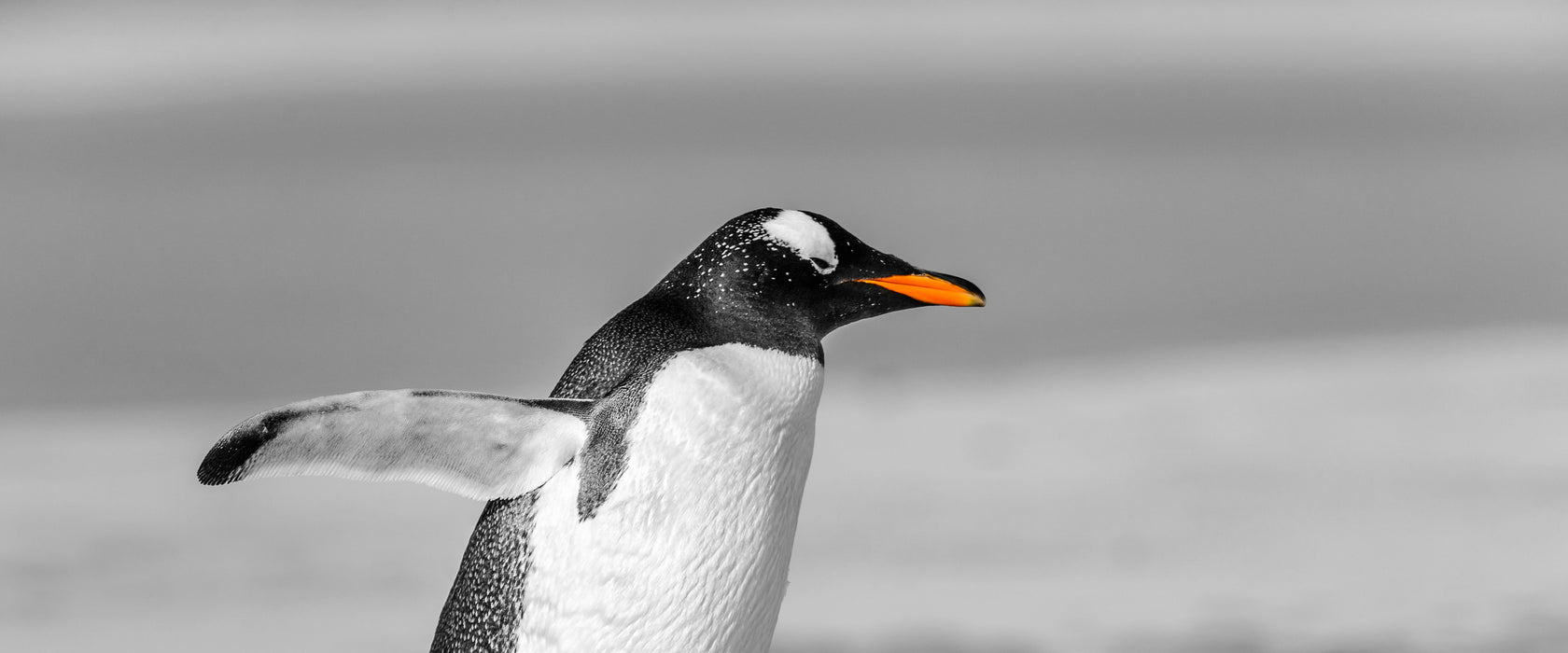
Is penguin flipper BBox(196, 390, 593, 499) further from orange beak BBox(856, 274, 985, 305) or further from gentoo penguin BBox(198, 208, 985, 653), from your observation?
orange beak BBox(856, 274, 985, 305)

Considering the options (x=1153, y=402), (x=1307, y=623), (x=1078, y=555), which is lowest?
(x=1307, y=623)

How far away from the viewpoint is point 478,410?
1188mm

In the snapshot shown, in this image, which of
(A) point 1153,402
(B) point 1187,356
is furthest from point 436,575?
(B) point 1187,356

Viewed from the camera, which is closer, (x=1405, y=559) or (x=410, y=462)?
(x=410, y=462)

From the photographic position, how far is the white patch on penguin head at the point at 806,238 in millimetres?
1231

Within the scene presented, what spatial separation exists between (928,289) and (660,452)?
0.25 meters

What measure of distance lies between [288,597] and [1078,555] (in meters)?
1.25

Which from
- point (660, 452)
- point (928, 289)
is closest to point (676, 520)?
point (660, 452)

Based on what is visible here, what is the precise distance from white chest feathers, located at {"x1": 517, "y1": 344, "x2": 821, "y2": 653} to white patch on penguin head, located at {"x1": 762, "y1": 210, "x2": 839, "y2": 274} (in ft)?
0.26

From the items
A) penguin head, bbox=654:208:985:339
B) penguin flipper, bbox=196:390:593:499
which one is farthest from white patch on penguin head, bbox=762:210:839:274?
penguin flipper, bbox=196:390:593:499

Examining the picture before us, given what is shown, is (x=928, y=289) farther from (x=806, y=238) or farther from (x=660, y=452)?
(x=660, y=452)

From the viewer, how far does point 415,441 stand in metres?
1.18

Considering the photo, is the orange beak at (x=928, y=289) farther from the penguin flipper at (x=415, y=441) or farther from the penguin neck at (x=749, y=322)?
the penguin flipper at (x=415, y=441)

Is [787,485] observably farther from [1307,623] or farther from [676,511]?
[1307,623]
